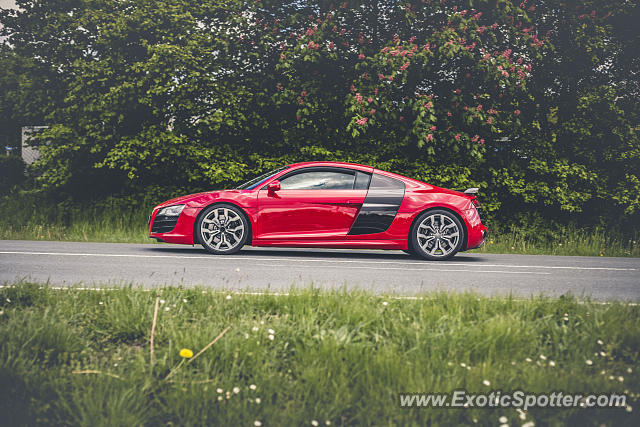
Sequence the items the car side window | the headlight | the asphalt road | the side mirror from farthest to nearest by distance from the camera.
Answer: the car side window
the headlight
the side mirror
the asphalt road

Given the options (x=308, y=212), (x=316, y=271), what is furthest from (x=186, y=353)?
(x=308, y=212)

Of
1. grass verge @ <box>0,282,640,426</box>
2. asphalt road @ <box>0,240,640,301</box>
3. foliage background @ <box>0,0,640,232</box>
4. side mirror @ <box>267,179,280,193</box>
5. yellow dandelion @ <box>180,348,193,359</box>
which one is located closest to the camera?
grass verge @ <box>0,282,640,426</box>

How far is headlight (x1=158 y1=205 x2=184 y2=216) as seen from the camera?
852 centimetres

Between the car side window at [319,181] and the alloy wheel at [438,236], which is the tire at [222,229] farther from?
the alloy wheel at [438,236]

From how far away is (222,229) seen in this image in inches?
339

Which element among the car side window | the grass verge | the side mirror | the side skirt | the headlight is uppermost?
the car side window

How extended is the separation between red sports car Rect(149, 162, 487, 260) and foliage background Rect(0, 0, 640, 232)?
16.2ft

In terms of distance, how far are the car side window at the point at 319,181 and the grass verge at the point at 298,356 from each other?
13.8 feet

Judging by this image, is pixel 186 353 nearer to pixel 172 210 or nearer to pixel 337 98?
pixel 172 210

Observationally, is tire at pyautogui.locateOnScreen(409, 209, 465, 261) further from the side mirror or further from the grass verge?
the grass verge

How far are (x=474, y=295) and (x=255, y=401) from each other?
8.00 feet

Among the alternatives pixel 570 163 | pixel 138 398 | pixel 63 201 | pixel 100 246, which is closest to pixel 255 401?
pixel 138 398

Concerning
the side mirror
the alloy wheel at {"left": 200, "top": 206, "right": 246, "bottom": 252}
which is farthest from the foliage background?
the alloy wheel at {"left": 200, "top": 206, "right": 246, "bottom": 252}

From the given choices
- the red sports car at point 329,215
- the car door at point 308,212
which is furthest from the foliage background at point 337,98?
the car door at point 308,212
